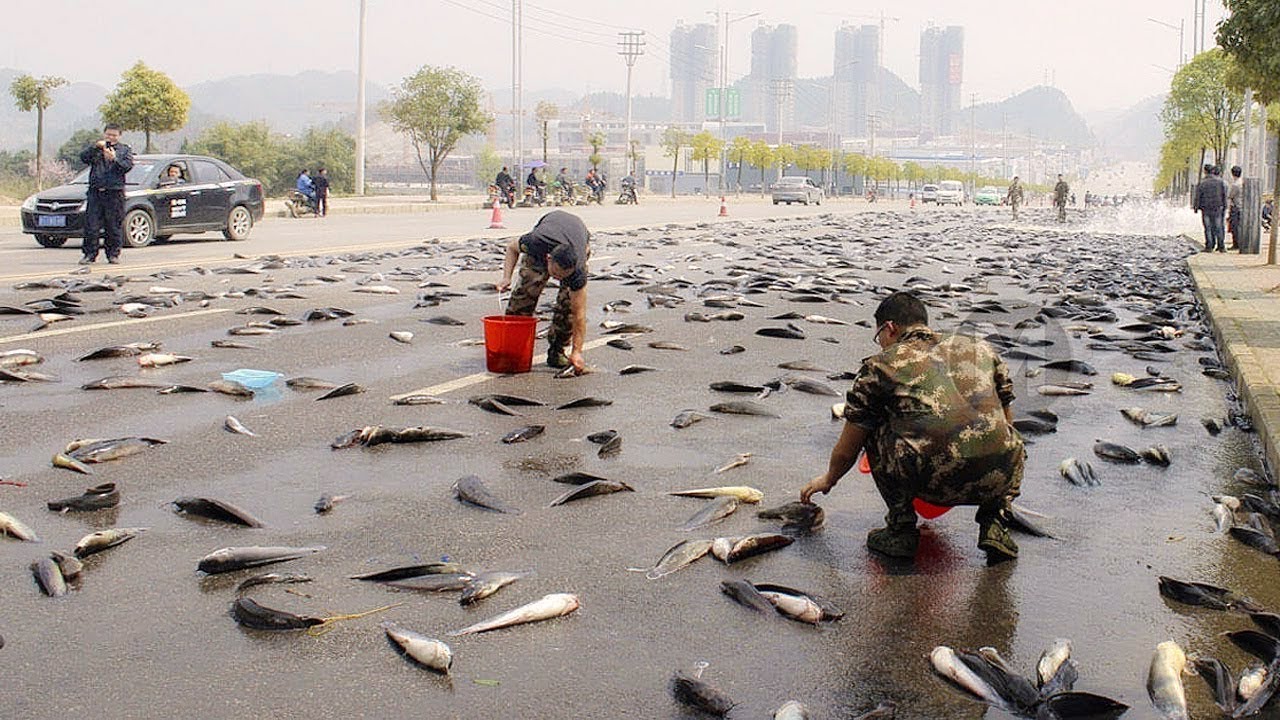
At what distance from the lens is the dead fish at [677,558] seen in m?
4.75

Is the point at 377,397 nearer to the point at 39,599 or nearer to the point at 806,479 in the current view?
the point at 806,479

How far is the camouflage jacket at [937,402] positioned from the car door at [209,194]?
2083 centimetres

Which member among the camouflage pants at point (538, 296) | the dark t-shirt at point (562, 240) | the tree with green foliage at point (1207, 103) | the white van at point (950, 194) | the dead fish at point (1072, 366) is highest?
the tree with green foliage at point (1207, 103)

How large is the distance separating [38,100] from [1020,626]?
4670cm

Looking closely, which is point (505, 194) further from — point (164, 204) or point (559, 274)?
point (559, 274)

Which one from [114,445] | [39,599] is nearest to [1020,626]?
[39,599]

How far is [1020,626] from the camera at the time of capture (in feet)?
14.1

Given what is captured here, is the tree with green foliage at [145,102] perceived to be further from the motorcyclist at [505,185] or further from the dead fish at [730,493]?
the dead fish at [730,493]

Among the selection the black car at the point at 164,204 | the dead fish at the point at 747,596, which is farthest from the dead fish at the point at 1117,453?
the black car at the point at 164,204

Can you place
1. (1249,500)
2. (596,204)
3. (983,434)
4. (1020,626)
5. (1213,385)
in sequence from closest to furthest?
1. (1020,626)
2. (983,434)
3. (1249,500)
4. (1213,385)
5. (596,204)

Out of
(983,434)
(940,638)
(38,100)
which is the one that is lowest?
(940,638)

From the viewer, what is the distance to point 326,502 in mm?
5496

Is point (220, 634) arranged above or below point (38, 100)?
below

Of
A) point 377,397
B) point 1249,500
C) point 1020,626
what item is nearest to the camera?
point 1020,626
